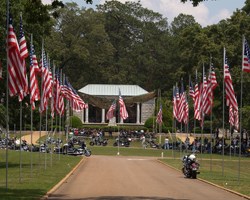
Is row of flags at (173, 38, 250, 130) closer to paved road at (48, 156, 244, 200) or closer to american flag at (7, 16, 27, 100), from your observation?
paved road at (48, 156, 244, 200)

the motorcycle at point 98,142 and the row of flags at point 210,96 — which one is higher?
the row of flags at point 210,96

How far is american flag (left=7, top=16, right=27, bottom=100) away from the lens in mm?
22953

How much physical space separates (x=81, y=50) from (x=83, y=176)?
8006cm

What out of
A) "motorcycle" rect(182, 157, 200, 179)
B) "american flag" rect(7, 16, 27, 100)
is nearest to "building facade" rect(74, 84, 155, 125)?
"motorcycle" rect(182, 157, 200, 179)

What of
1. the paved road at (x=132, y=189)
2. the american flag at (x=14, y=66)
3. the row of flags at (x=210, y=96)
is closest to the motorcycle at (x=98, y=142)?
the row of flags at (x=210, y=96)

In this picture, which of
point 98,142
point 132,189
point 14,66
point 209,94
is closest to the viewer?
point 14,66

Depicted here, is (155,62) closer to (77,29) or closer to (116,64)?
(116,64)

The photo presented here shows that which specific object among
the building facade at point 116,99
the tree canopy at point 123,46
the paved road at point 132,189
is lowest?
the paved road at point 132,189

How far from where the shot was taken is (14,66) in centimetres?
2316

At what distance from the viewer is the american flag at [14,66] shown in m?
23.0

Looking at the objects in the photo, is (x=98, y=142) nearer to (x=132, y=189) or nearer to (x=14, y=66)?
(x=132, y=189)

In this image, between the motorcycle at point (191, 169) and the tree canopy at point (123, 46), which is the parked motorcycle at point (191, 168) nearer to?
the motorcycle at point (191, 169)

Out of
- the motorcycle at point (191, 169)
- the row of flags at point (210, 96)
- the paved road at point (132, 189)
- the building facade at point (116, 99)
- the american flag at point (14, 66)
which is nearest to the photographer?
the paved road at point (132, 189)

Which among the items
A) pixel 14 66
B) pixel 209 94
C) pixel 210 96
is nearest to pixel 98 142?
pixel 210 96
